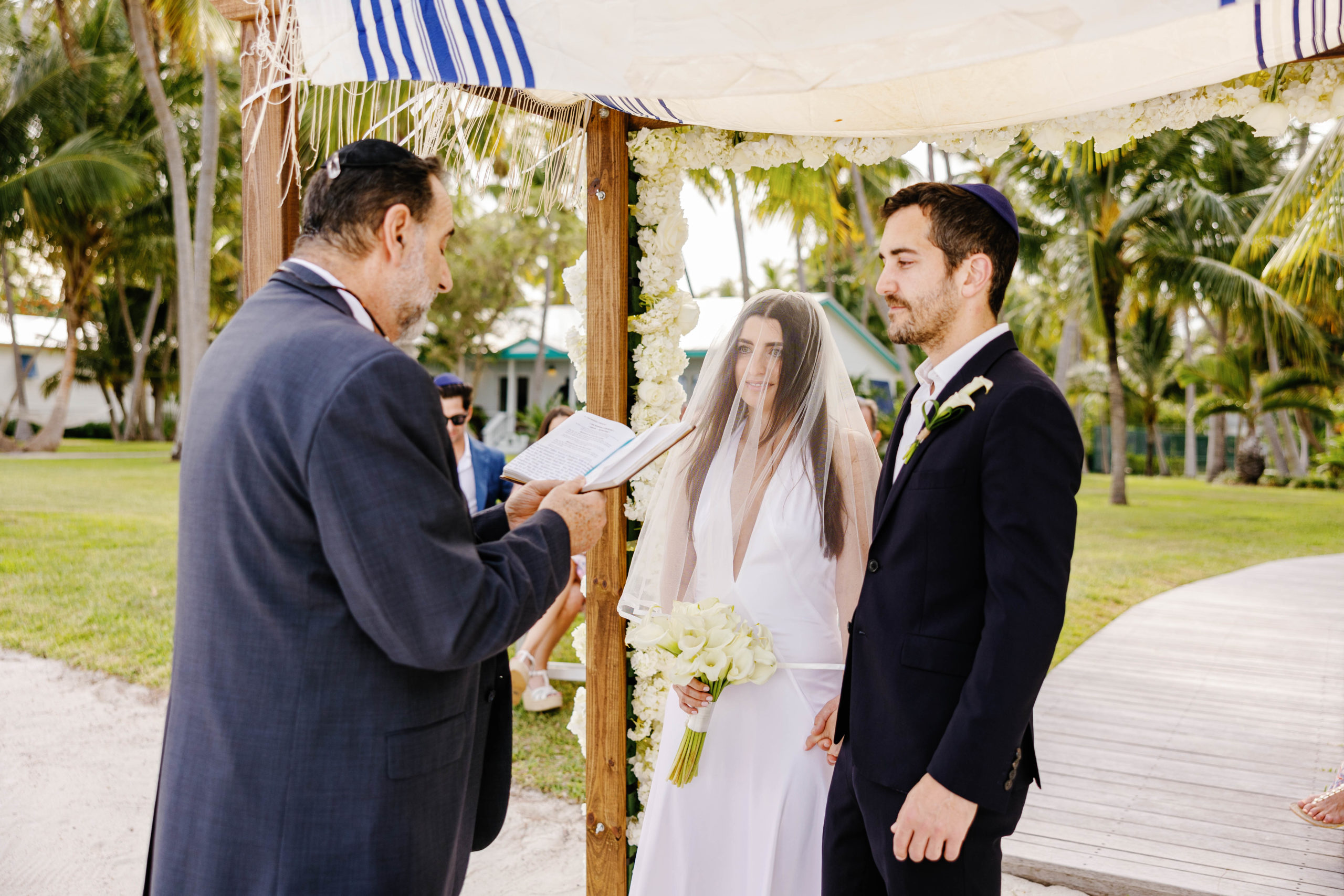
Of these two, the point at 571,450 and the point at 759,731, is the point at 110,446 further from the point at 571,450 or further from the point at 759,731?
the point at 571,450

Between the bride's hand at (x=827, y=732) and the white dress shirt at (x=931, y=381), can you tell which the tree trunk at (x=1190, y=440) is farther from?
the white dress shirt at (x=931, y=381)

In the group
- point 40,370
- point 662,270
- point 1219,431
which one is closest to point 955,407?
point 662,270

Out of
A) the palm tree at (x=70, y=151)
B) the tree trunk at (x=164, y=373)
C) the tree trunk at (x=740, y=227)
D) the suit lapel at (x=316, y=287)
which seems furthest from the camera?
the tree trunk at (x=164, y=373)

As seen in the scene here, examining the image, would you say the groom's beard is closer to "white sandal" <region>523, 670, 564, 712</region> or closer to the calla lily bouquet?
the calla lily bouquet

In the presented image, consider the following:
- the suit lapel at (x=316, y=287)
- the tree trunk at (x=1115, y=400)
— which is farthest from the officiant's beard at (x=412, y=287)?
the tree trunk at (x=1115, y=400)

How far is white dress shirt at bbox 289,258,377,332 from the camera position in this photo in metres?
1.84

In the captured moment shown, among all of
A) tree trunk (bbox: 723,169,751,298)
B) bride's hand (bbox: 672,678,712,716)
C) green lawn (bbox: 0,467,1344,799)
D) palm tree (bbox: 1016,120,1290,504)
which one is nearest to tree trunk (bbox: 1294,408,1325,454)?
green lawn (bbox: 0,467,1344,799)

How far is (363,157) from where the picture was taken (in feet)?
6.04

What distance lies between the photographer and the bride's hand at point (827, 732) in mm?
2799

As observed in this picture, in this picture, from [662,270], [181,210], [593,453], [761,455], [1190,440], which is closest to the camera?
[593,453]

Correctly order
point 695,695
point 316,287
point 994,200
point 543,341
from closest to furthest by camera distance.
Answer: point 316,287 < point 994,200 < point 695,695 < point 543,341

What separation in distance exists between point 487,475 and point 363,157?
4611 mm

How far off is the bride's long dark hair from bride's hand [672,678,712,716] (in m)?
0.59

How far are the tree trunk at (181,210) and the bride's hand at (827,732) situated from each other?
44.9ft
